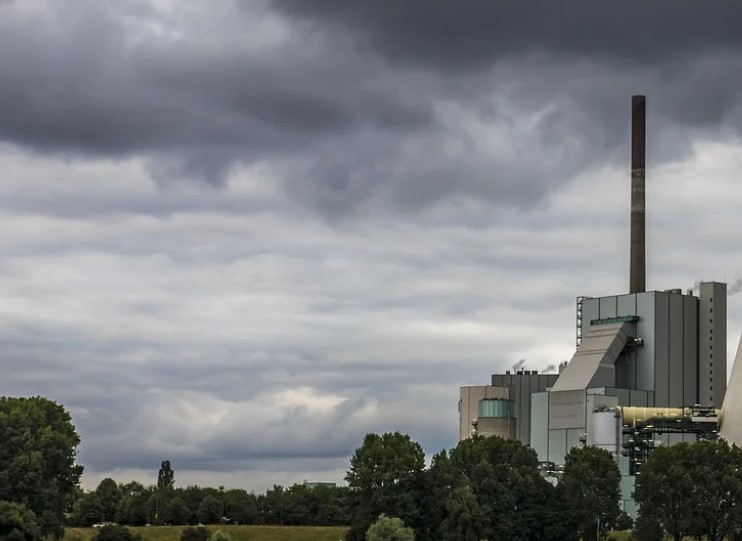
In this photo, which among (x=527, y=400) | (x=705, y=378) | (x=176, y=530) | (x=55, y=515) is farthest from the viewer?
(x=527, y=400)

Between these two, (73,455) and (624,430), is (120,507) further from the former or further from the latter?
(624,430)

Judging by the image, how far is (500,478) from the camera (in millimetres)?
131375

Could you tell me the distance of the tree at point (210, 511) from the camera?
154625 mm

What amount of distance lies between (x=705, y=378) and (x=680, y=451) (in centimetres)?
3690

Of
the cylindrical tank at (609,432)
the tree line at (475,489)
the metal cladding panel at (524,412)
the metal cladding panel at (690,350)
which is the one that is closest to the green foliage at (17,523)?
the tree line at (475,489)

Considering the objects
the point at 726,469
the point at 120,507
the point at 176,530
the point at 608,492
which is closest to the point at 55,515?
the point at 176,530

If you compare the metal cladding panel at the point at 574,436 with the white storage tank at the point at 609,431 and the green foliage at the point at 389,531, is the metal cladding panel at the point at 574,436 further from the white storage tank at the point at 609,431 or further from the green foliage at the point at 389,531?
the green foliage at the point at 389,531

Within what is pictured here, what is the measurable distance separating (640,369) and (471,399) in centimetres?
3115

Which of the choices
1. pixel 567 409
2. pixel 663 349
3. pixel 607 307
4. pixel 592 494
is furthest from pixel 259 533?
pixel 663 349

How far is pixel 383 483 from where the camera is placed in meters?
127

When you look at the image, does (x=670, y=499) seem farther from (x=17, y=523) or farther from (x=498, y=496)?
(x=17, y=523)

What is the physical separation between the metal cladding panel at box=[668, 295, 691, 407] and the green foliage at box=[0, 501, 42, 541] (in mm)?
81040

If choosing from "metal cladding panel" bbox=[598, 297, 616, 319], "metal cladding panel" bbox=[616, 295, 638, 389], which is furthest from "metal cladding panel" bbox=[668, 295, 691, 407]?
"metal cladding panel" bbox=[598, 297, 616, 319]

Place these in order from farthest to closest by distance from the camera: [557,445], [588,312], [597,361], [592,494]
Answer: [588,312]
[597,361]
[557,445]
[592,494]
